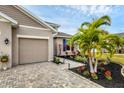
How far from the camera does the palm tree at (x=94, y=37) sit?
7.27 m

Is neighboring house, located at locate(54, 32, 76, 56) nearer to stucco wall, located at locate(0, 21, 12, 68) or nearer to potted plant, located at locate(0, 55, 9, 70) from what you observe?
stucco wall, located at locate(0, 21, 12, 68)

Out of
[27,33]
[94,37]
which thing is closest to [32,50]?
[27,33]

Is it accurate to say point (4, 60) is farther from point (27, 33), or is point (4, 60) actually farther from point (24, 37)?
point (27, 33)

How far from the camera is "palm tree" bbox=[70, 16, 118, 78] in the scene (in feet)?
23.8

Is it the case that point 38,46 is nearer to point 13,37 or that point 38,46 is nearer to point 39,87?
point 13,37

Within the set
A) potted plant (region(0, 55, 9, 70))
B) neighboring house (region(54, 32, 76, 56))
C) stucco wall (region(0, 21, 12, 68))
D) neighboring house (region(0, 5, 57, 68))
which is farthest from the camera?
neighboring house (region(54, 32, 76, 56))

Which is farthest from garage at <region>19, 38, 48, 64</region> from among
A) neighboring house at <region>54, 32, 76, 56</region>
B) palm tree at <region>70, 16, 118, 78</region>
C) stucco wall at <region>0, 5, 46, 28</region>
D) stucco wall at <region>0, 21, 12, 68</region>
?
palm tree at <region>70, 16, 118, 78</region>

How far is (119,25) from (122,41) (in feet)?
21.9

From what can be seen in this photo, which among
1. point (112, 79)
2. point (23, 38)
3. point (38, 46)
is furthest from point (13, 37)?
point (112, 79)

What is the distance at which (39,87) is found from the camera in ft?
18.1

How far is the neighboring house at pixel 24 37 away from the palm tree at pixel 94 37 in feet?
16.4

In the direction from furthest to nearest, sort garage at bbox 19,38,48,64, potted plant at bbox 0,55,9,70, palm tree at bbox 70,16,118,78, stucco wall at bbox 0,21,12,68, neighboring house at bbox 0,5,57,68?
1. garage at bbox 19,38,48,64
2. neighboring house at bbox 0,5,57,68
3. stucco wall at bbox 0,21,12,68
4. potted plant at bbox 0,55,9,70
5. palm tree at bbox 70,16,118,78

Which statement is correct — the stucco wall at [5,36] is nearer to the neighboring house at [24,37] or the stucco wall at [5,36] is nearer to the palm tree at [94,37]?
the neighboring house at [24,37]

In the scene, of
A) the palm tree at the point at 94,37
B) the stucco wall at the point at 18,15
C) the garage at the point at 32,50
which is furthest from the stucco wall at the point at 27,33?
the palm tree at the point at 94,37
